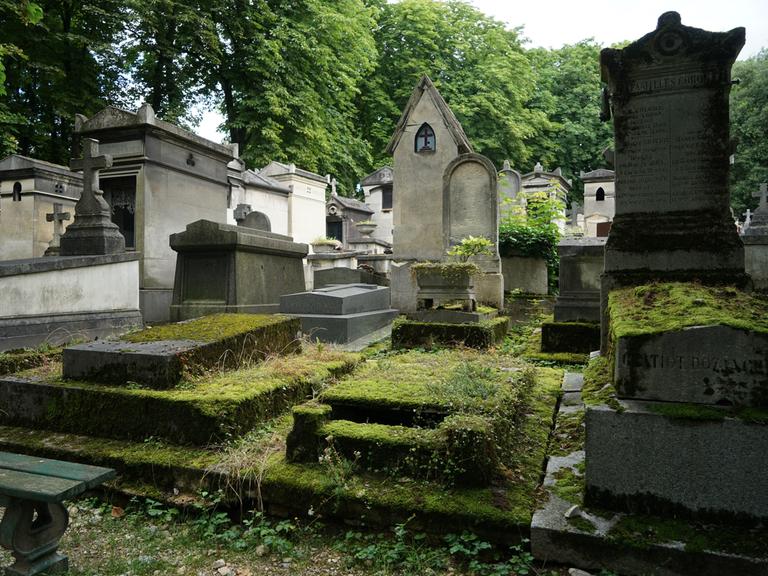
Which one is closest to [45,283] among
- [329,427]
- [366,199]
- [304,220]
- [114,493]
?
[114,493]

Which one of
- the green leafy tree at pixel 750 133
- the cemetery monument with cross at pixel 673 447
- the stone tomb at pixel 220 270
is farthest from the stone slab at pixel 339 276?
the green leafy tree at pixel 750 133

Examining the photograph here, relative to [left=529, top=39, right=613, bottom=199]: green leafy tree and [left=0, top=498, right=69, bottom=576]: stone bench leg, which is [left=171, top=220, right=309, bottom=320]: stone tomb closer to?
[left=0, top=498, right=69, bottom=576]: stone bench leg

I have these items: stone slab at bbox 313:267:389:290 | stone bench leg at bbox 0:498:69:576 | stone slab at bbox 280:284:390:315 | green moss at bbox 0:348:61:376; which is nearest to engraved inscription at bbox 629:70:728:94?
stone bench leg at bbox 0:498:69:576

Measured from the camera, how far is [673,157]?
4207mm

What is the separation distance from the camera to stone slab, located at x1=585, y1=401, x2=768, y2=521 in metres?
2.26

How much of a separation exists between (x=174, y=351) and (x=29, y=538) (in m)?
1.69

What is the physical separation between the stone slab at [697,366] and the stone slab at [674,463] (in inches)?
4.0

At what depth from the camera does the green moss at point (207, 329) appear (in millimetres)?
4309

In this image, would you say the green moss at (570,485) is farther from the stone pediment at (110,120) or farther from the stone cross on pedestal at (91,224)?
the stone pediment at (110,120)

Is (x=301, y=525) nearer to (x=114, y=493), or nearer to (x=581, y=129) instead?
(x=114, y=493)

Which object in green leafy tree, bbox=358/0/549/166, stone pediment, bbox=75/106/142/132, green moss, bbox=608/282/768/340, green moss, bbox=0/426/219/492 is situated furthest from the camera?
green leafy tree, bbox=358/0/549/166

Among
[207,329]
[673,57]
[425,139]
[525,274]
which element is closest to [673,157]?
[673,57]

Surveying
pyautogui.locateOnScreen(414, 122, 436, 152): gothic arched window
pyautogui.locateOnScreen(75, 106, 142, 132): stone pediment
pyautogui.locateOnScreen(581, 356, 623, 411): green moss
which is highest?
pyautogui.locateOnScreen(414, 122, 436, 152): gothic arched window

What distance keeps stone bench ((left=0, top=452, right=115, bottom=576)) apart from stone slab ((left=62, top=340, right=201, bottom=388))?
4.14ft
